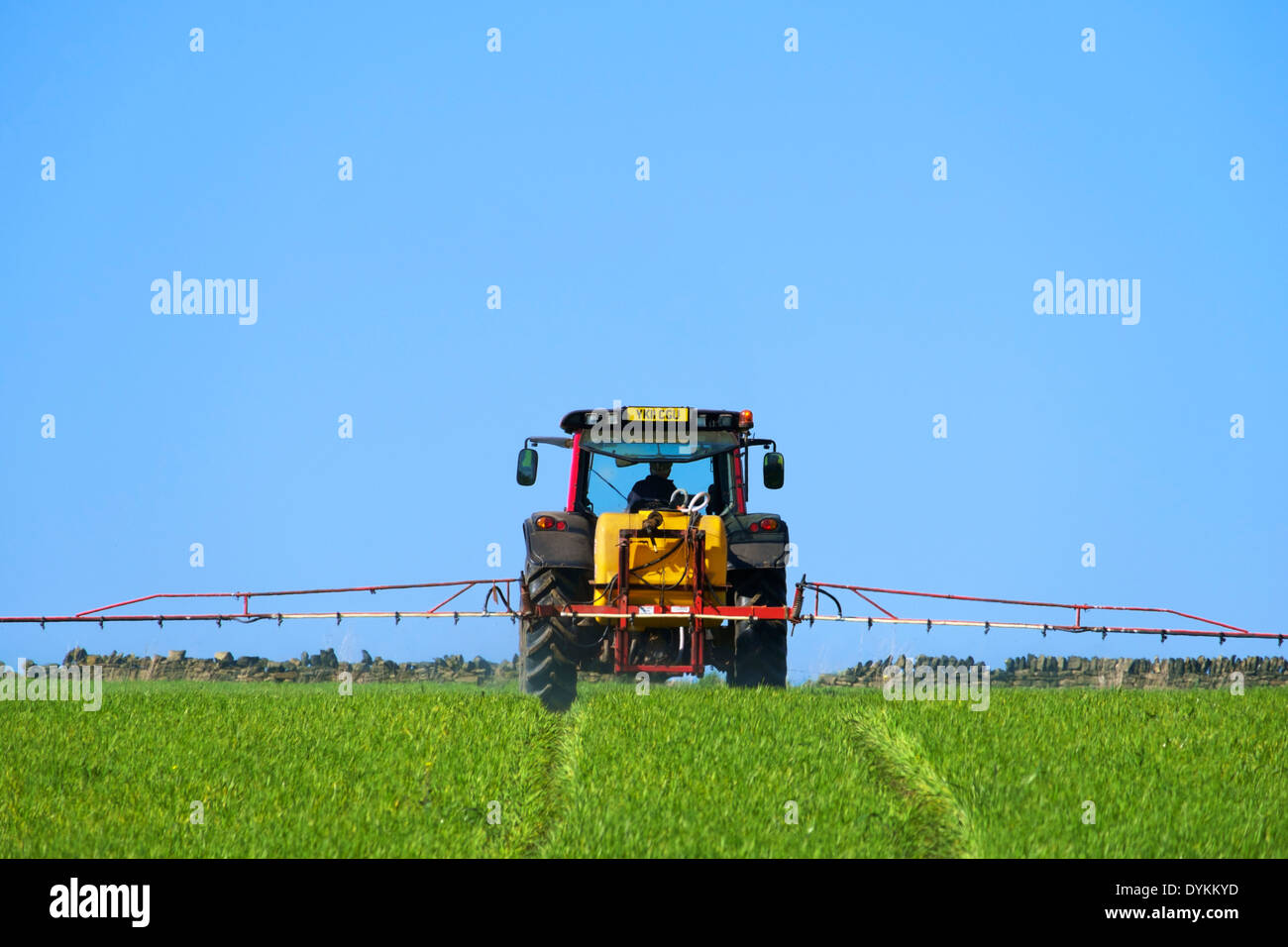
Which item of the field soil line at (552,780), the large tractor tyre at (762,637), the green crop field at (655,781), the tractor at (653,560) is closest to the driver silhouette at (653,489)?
the tractor at (653,560)

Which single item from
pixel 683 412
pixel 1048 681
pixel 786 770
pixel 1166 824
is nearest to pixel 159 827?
pixel 786 770

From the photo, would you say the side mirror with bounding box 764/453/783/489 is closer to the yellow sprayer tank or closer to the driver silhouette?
the driver silhouette

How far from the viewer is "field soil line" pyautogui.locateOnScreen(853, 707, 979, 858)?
22.7ft

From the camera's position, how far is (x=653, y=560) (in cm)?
1232

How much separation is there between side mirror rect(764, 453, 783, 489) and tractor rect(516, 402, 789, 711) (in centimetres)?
1

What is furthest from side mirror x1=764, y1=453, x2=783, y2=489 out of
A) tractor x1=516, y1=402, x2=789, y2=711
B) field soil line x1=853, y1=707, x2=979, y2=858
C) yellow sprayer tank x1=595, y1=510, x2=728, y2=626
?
field soil line x1=853, y1=707, x2=979, y2=858

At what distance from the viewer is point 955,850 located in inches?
268

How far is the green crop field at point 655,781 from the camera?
266 inches

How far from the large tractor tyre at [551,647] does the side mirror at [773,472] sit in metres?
2.18

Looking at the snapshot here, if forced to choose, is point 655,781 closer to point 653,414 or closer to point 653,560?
point 653,560

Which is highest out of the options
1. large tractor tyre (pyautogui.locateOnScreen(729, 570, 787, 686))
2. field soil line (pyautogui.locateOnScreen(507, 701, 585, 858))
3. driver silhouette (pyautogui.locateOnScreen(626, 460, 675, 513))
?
driver silhouette (pyautogui.locateOnScreen(626, 460, 675, 513))
